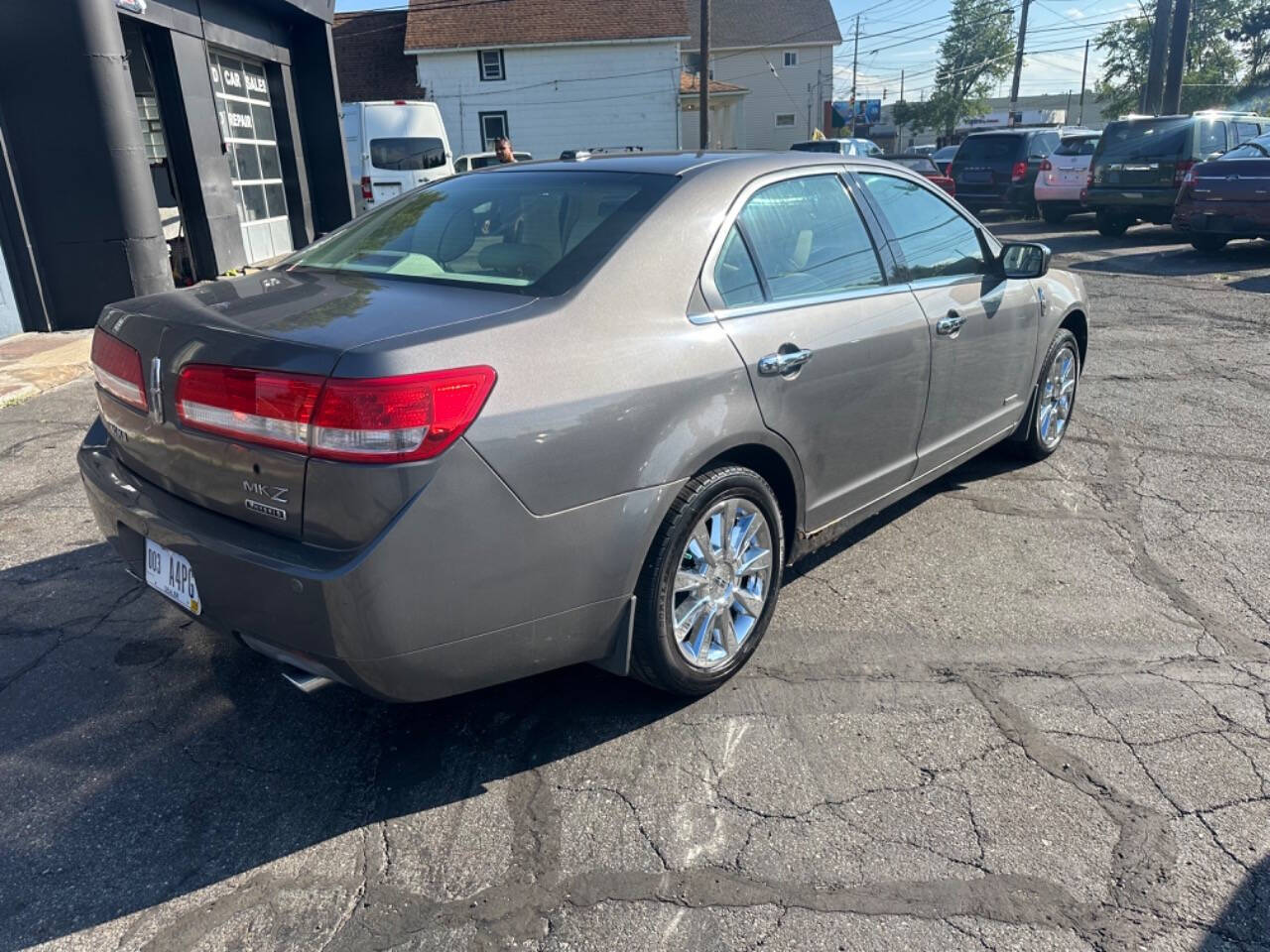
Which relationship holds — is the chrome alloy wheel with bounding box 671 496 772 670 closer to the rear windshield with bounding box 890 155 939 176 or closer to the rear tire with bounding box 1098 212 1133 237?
the rear tire with bounding box 1098 212 1133 237

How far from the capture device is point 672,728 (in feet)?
9.98

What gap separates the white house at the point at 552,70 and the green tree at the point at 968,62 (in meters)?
35.5

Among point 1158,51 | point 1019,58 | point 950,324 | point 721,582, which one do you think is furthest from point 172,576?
point 1019,58

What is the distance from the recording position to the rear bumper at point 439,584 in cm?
232

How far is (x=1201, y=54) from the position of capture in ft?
165

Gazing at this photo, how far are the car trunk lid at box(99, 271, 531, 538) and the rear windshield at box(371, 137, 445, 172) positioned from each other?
15.5 meters

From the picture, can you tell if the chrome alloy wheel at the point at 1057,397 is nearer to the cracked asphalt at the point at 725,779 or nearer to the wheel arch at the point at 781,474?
the cracked asphalt at the point at 725,779

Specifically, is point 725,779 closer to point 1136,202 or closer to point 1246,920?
point 1246,920

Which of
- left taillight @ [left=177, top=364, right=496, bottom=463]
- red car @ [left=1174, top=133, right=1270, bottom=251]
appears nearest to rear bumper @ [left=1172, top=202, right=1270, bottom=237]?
red car @ [left=1174, top=133, right=1270, bottom=251]

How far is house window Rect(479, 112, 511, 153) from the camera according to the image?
112 ft

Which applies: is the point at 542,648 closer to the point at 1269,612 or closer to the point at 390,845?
the point at 390,845

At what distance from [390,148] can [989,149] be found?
11920mm

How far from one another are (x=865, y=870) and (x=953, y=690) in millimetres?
977

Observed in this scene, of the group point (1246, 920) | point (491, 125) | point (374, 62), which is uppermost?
point (374, 62)
